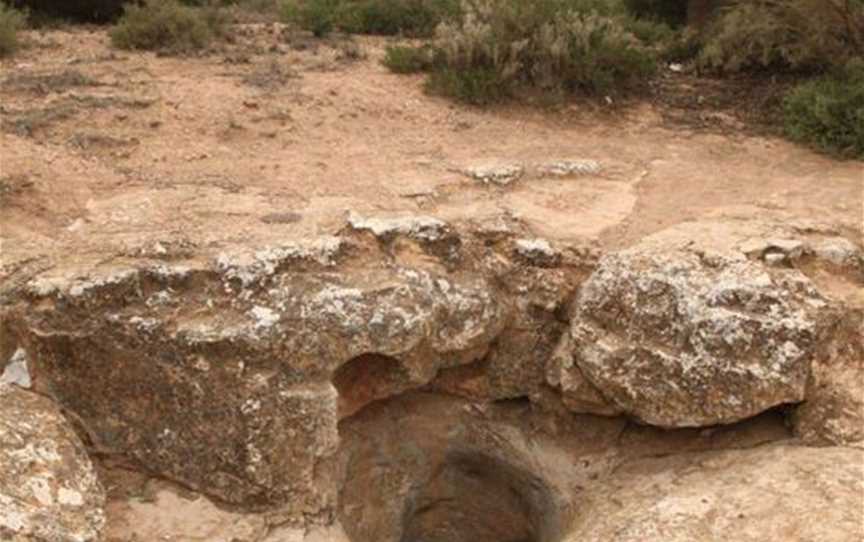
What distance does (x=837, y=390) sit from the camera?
213 inches

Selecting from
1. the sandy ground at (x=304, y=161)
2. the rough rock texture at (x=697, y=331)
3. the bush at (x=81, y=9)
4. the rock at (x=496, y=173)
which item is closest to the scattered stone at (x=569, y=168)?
the sandy ground at (x=304, y=161)

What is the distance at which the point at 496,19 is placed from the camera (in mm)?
8438

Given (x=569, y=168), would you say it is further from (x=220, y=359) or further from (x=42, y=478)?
(x=42, y=478)

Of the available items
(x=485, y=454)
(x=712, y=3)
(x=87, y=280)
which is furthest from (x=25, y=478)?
(x=712, y=3)

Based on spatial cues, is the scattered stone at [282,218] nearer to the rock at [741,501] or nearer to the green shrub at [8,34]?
the rock at [741,501]

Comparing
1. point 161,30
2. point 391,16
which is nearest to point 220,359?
point 161,30

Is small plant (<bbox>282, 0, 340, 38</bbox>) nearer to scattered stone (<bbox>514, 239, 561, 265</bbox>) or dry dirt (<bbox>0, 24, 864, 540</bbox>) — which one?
dry dirt (<bbox>0, 24, 864, 540</bbox>)

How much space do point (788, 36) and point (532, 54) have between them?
87.7 inches

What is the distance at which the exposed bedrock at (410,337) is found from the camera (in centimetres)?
499

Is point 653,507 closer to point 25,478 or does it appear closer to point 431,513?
point 431,513

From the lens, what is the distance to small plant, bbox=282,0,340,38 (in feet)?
33.6

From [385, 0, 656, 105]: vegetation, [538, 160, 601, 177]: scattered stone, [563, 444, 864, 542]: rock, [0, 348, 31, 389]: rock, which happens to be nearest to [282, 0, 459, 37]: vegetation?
[385, 0, 656, 105]: vegetation

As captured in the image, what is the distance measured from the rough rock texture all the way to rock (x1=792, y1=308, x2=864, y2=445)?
127mm

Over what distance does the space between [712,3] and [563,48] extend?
333cm
